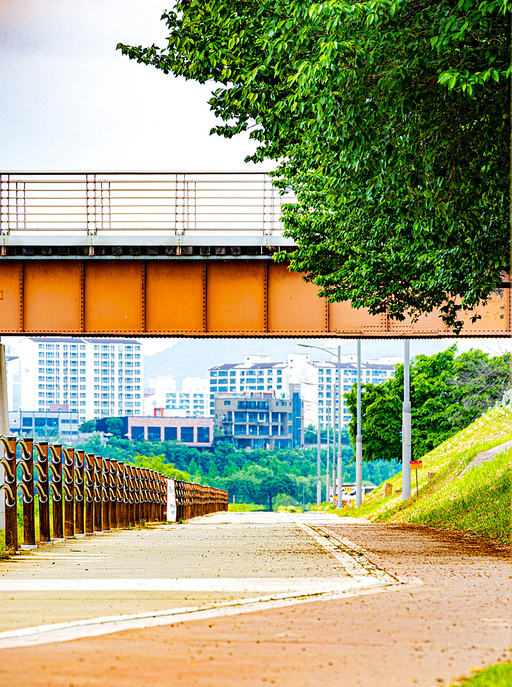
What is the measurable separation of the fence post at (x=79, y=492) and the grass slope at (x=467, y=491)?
21.4ft

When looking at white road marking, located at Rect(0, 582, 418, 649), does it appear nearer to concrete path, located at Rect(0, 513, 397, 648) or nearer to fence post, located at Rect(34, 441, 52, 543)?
concrete path, located at Rect(0, 513, 397, 648)

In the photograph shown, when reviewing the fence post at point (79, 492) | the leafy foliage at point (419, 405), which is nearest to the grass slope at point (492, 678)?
the fence post at point (79, 492)

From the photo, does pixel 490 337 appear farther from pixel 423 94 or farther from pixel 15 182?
pixel 423 94

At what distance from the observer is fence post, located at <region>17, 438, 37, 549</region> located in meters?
11.4

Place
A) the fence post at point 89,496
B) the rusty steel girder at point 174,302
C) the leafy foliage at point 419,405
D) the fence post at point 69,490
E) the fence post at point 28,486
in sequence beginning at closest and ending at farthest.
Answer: the fence post at point 28,486 → the fence post at point 69,490 → the fence post at point 89,496 → the rusty steel girder at point 174,302 → the leafy foliage at point 419,405

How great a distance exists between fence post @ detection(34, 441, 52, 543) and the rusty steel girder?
1154 centimetres

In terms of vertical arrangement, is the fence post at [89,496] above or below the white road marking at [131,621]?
below

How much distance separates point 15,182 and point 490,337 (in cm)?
1239

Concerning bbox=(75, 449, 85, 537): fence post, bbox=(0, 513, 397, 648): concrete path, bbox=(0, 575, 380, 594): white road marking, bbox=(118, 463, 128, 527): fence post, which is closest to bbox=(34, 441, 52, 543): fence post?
bbox=(0, 513, 397, 648): concrete path

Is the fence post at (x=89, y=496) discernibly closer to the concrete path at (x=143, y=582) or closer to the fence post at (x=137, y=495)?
the concrete path at (x=143, y=582)

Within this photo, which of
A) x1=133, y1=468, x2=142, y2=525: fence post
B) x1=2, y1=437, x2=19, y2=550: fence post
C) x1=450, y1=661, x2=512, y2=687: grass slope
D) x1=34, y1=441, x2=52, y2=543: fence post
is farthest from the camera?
x1=133, y1=468, x2=142, y2=525: fence post

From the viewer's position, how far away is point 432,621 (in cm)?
556

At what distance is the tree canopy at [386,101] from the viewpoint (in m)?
9.50

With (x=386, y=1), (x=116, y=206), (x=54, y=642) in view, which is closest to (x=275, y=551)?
(x=386, y=1)
